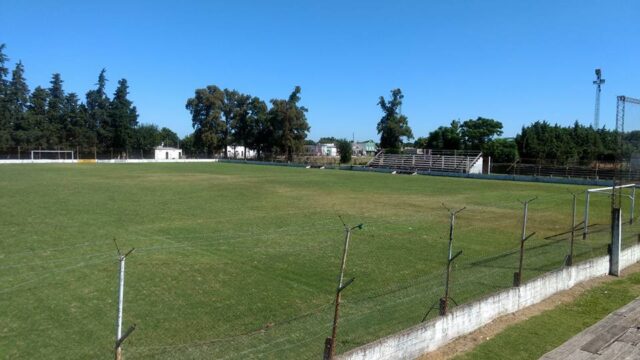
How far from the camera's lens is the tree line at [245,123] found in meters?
81.6

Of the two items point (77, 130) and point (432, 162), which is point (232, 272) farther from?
point (77, 130)

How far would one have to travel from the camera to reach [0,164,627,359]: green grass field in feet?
19.8

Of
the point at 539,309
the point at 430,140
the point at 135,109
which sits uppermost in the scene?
the point at 135,109

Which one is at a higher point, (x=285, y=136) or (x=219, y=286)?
(x=285, y=136)

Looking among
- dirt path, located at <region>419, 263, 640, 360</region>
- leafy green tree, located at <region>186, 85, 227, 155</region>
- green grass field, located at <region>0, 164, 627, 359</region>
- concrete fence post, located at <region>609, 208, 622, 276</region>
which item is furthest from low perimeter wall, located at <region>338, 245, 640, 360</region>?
leafy green tree, located at <region>186, 85, 227, 155</region>

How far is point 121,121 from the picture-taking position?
88.3m

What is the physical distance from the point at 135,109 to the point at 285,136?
1319 inches

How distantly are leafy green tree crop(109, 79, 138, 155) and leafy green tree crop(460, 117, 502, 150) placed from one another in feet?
195

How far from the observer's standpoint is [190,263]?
9.72 metres

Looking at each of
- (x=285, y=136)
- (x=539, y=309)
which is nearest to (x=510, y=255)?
(x=539, y=309)

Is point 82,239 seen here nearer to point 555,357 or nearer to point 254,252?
point 254,252

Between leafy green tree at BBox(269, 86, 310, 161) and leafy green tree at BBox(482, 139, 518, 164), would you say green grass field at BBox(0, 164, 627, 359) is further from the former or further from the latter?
leafy green tree at BBox(269, 86, 310, 161)

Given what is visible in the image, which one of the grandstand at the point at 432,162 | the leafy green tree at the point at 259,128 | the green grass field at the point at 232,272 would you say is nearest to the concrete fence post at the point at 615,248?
the green grass field at the point at 232,272

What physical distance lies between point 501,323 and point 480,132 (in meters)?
72.1
